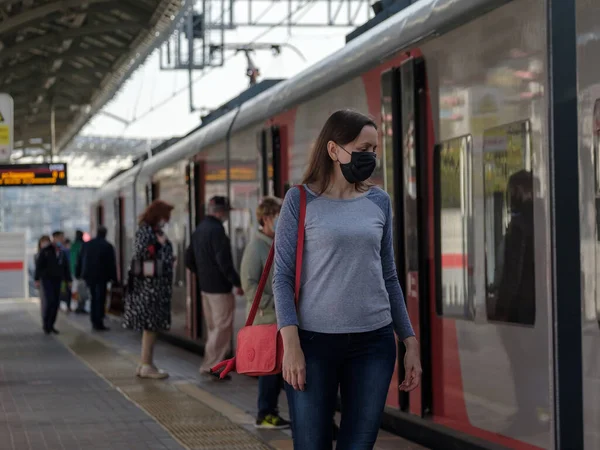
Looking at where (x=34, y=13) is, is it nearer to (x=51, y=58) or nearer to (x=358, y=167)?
(x=51, y=58)

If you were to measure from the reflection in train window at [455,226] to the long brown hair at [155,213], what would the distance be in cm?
521

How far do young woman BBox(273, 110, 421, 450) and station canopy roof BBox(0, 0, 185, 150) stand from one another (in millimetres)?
12982

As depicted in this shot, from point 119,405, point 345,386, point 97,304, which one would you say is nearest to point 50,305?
point 97,304

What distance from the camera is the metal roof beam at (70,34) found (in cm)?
2038

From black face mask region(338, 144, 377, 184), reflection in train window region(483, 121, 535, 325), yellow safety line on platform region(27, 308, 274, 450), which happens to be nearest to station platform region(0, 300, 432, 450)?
yellow safety line on platform region(27, 308, 274, 450)

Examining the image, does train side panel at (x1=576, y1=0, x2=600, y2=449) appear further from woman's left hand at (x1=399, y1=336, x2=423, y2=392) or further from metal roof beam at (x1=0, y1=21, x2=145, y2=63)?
metal roof beam at (x1=0, y1=21, x2=145, y2=63)

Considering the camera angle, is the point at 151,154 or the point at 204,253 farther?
the point at 151,154

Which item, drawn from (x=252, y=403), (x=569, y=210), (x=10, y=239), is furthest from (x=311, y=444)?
(x=10, y=239)

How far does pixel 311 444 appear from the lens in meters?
4.17

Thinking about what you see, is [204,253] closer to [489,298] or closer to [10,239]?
[489,298]

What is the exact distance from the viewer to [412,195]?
716cm

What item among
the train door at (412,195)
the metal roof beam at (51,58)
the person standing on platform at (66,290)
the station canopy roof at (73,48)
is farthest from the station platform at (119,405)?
the metal roof beam at (51,58)

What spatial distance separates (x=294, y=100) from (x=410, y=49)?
2769 millimetres

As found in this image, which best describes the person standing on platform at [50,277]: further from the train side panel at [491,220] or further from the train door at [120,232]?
the train side panel at [491,220]
